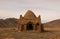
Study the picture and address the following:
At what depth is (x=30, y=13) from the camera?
37594mm

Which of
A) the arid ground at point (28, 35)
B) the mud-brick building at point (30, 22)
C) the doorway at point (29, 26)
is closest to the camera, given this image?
the arid ground at point (28, 35)

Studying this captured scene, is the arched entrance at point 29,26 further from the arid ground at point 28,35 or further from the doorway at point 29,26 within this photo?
the arid ground at point 28,35

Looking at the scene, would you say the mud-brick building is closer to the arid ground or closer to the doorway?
the doorway

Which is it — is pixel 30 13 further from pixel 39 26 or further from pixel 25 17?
pixel 39 26

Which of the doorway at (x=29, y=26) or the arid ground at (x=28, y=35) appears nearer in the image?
the arid ground at (x=28, y=35)

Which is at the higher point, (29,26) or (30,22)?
(30,22)

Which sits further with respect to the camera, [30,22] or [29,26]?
[29,26]

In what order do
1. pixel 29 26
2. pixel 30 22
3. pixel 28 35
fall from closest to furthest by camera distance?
pixel 28 35
pixel 30 22
pixel 29 26

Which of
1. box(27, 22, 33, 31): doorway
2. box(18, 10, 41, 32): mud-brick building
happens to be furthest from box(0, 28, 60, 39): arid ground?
box(27, 22, 33, 31): doorway

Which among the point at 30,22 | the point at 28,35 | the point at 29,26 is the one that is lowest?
the point at 28,35

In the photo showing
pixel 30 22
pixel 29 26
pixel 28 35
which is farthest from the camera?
pixel 29 26

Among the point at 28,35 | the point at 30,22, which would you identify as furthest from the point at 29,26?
the point at 28,35

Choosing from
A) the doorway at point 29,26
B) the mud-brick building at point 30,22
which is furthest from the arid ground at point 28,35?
the doorway at point 29,26

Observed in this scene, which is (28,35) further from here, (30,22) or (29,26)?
(29,26)
